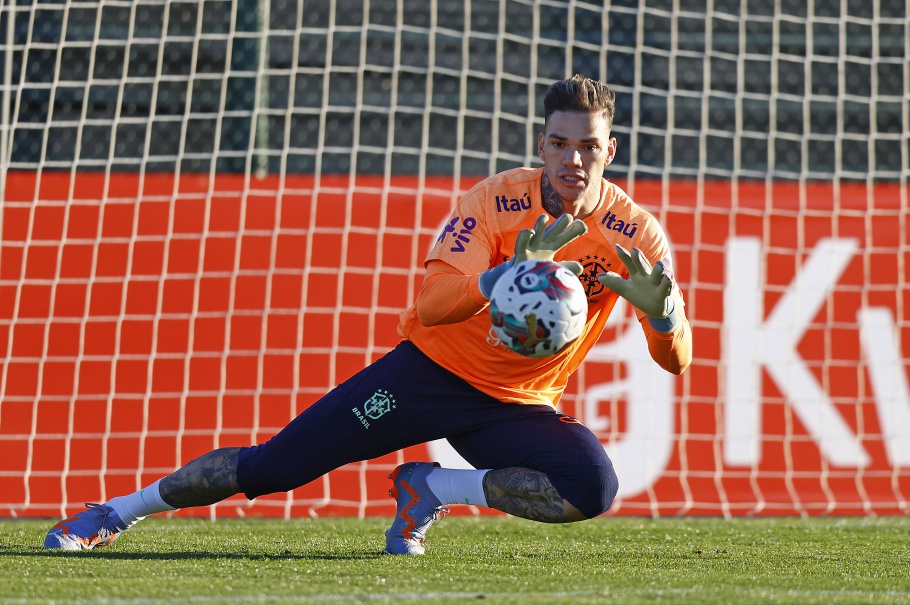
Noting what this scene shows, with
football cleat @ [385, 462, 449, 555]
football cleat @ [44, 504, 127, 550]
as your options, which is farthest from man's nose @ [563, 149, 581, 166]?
football cleat @ [44, 504, 127, 550]

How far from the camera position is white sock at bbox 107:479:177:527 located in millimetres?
4723

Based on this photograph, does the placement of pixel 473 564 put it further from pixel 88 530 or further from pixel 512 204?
pixel 88 530

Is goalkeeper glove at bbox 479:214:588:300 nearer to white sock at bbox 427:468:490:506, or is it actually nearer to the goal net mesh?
white sock at bbox 427:468:490:506

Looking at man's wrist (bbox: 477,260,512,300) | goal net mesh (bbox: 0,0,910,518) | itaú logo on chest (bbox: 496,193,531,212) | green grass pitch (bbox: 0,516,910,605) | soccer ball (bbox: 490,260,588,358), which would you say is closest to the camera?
green grass pitch (bbox: 0,516,910,605)

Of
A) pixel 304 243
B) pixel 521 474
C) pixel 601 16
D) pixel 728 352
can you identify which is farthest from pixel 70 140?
pixel 521 474

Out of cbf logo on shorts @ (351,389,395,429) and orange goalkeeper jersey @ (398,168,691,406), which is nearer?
orange goalkeeper jersey @ (398,168,691,406)

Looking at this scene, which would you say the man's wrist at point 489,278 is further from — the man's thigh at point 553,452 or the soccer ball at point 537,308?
the man's thigh at point 553,452

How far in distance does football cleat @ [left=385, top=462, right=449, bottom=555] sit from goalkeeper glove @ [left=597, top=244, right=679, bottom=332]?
1.18 meters

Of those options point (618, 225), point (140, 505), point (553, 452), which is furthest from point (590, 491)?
point (140, 505)

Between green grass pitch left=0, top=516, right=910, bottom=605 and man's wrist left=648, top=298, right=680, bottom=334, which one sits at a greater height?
man's wrist left=648, top=298, right=680, bottom=334

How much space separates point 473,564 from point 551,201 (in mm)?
1394

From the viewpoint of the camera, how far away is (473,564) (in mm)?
4527

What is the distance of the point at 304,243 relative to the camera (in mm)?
7023

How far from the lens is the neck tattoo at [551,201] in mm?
4613
